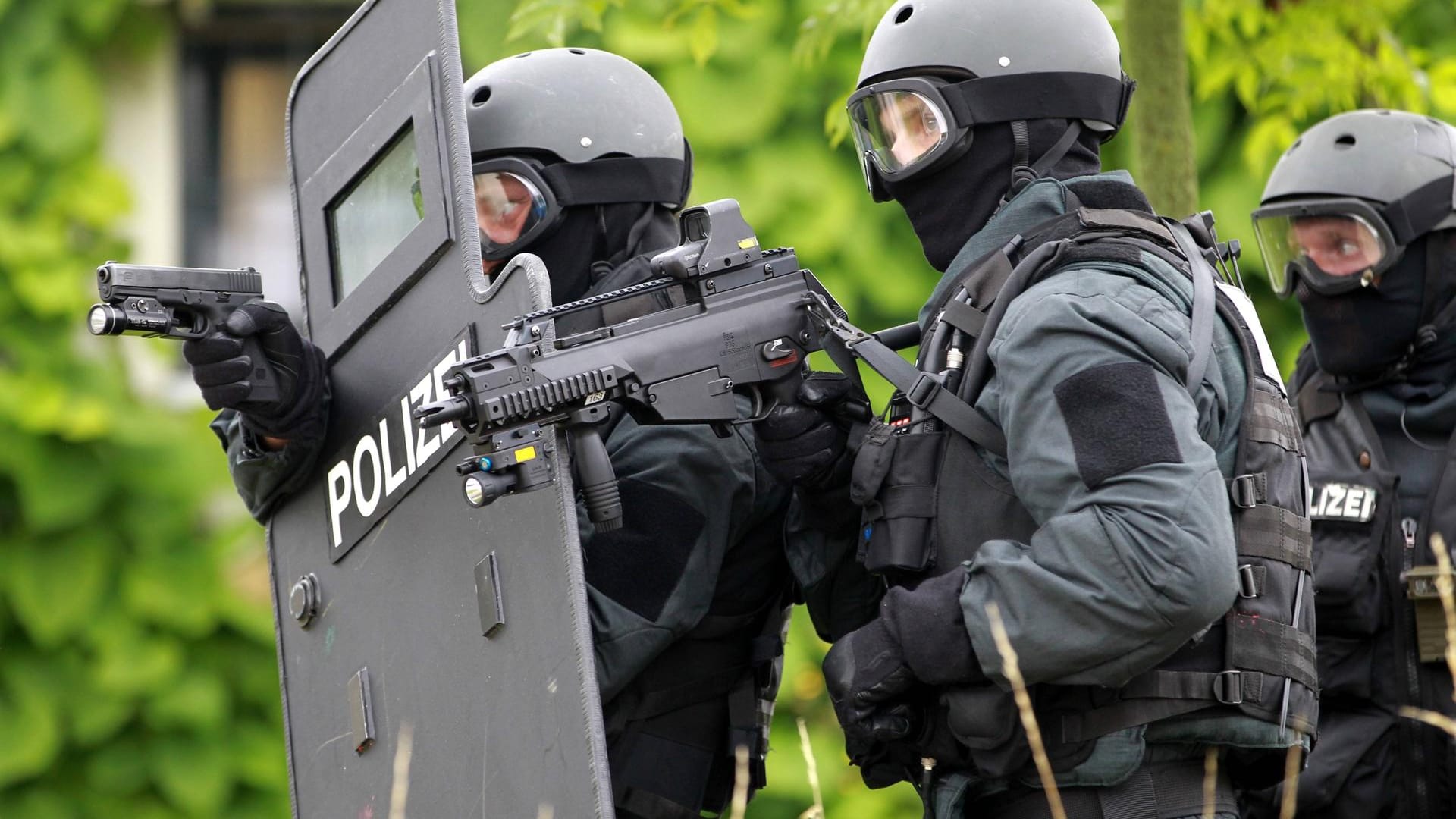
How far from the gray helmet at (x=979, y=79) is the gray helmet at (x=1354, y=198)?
128 centimetres

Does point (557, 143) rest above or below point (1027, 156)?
above

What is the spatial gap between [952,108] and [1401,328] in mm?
1550

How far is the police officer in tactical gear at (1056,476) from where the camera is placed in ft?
8.16

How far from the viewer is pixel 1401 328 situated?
3.98 m

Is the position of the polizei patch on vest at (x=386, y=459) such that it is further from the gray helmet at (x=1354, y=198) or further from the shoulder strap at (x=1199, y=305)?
the gray helmet at (x=1354, y=198)

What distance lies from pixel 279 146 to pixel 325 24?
1.61 ft

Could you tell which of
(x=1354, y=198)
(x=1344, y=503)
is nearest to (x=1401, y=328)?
(x=1354, y=198)

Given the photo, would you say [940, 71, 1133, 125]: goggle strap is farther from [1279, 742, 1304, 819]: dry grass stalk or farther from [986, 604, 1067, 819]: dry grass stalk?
[1279, 742, 1304, 819]: dry grass stalk

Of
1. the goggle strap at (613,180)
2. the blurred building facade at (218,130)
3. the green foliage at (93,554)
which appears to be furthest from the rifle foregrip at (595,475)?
the blurred building facade at (218,130)

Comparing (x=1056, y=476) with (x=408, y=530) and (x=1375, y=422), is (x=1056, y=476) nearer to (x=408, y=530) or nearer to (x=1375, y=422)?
(x=408, y=530)

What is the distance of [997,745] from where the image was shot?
2625 millimetres

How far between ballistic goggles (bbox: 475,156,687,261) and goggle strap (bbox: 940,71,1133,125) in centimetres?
78

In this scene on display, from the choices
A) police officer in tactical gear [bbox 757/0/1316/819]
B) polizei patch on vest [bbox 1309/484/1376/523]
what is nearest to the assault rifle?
police officer in tactical gear [bbox 757/0/1316/819]

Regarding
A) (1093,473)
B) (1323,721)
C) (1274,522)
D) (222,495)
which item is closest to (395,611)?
(1093,473)
